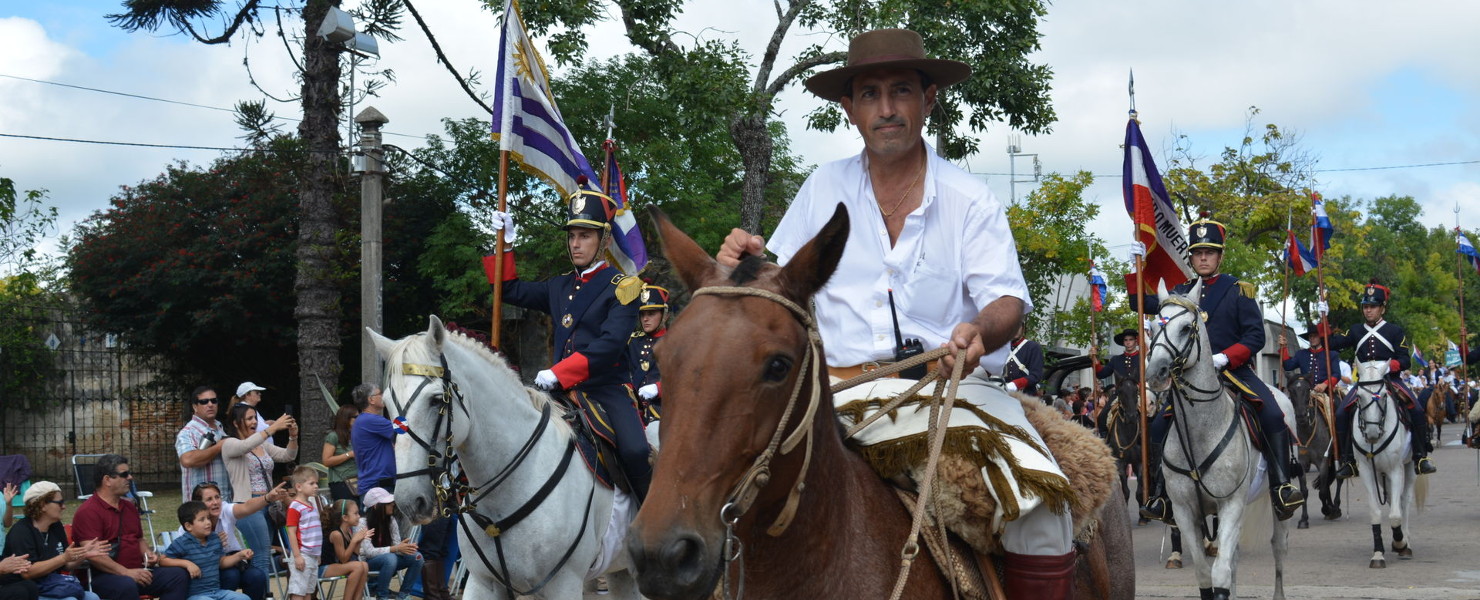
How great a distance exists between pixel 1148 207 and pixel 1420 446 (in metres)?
5.69

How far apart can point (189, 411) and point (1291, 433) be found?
1004 inches

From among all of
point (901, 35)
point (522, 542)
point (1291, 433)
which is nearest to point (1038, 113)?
point (1291, 433)

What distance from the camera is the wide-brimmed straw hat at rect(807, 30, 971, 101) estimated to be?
11.9 feet

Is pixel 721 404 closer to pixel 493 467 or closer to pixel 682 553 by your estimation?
pixel 682 553

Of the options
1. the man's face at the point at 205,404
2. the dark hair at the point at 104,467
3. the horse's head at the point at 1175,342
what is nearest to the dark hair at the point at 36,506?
the dark hair at the point at 104,467

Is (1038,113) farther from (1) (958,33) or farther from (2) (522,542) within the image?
(2) (522,542)

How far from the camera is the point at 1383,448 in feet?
45.1

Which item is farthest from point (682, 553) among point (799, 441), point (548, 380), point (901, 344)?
point (548, 380)

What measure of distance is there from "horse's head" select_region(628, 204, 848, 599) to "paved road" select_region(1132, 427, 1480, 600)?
27.9 feet

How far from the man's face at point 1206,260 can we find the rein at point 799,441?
773cm

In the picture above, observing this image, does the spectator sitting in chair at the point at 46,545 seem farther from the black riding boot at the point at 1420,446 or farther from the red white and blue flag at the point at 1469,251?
the red white and blue flag at the point at 1469,251

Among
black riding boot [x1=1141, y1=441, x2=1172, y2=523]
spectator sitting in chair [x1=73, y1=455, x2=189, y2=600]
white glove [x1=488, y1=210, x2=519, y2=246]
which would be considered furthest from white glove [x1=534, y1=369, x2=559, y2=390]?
black riding boot [x1=1141, y1=441, x2=1172, y2=523]

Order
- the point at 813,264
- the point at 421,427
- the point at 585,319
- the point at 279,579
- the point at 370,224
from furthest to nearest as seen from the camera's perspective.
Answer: the point at 370,224, the point at 279,579, the point at 585,319, the point at 421,427, the point at 813,264

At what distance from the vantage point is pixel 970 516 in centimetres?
326
